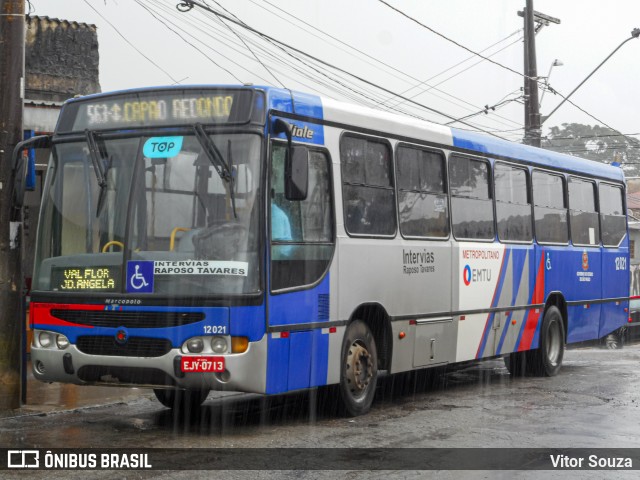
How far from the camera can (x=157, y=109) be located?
9.16 meters

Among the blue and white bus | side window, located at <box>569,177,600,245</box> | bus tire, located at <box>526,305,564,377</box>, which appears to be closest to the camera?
the blue and white bus

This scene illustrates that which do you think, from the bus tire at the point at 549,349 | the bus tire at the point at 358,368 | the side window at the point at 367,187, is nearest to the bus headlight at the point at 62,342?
the bus tire at the point at 358,368

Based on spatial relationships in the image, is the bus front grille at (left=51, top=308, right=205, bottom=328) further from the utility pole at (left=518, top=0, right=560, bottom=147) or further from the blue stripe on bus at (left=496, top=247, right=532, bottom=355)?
the utility pole at (left=518, top=0, right=560, bottom=147)

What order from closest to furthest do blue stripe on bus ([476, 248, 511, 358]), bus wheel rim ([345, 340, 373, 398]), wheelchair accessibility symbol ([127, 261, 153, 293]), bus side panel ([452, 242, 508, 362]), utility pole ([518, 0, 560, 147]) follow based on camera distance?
wheelchair accessibility symbol ([127, 261, 153, 293]), bus wheel rim ([345, 340, 373, 398]), bus side panel ([452, 242, 508, 362]), blue stripe on bus ([476, 248, 511, 358]), utility pole ([518, 0, 560, 147])

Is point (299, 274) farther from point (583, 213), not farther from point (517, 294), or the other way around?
point (583, 213)

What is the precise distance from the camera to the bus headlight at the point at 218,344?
335 inches

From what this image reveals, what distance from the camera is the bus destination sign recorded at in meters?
8.88

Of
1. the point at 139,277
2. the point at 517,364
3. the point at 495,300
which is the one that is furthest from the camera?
the point at 517,364

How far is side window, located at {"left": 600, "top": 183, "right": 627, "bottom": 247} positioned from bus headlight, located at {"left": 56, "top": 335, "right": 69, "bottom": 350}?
992cm

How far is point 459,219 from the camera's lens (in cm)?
1220

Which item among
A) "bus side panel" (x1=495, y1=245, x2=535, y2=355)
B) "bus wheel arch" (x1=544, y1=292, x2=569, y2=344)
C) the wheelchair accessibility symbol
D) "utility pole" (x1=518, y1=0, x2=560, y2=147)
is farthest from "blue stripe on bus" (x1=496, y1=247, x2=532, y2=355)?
"utility pole" (x1=518, y1=0, x2=560, y2=147)

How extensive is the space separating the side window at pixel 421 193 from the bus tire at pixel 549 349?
3.26m

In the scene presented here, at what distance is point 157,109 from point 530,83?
17810 mm

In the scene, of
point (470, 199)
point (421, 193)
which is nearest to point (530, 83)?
point (470, 199)
